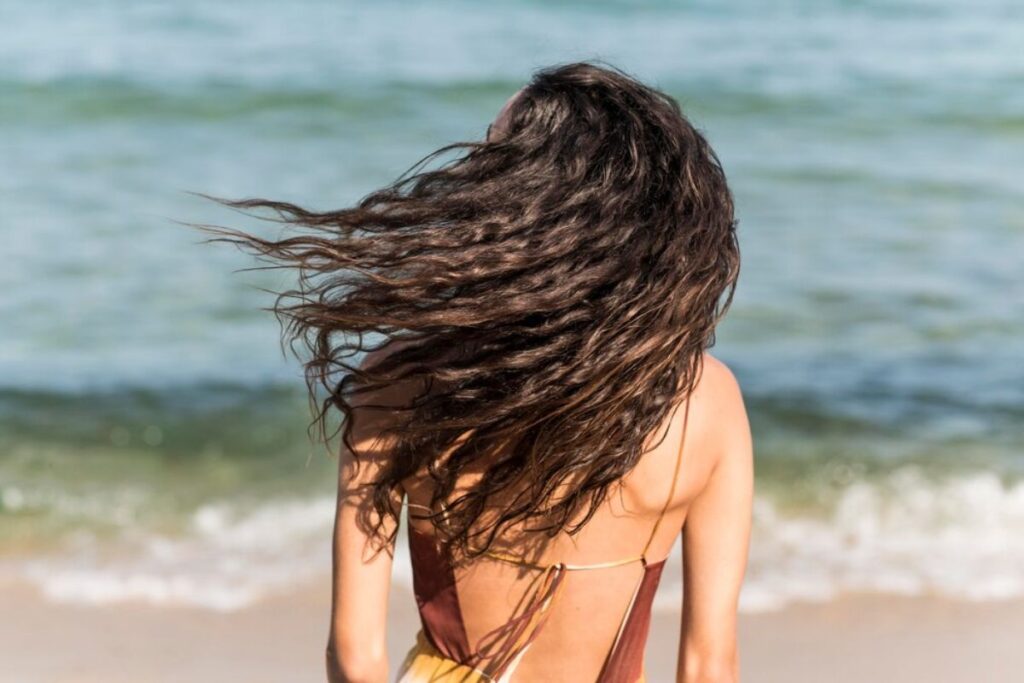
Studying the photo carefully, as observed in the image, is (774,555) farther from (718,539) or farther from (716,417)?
(716,417)

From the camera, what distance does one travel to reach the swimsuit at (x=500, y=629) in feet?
5.57

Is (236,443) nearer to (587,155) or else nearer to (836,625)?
(836,625)

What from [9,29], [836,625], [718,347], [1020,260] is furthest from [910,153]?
[9,29]

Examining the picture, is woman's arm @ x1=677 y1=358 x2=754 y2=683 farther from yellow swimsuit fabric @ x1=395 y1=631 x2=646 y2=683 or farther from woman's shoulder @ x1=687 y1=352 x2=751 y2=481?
yellow swimsuit fabric @ x1=395 y1=631 x2=646 y2=683

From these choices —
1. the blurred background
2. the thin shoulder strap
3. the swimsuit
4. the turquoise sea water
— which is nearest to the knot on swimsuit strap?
the swimsuit

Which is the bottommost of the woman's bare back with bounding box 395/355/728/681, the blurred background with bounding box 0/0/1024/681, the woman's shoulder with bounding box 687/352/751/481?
the woman's bare back with bounding box 395/355/728/681

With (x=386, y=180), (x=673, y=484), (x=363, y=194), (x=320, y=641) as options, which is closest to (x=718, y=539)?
(x=673, y=484)

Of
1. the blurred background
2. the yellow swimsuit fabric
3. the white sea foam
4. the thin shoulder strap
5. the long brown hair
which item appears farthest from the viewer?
the blurred background

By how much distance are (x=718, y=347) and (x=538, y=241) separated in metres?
4.76

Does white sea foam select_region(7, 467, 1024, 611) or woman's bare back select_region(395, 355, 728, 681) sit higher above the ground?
white sea foam select_region(7, 467, 1024, 611)

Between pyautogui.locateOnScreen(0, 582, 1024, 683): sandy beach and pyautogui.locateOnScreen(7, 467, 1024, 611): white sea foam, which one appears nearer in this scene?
pyautogui.locateOnScreen(0, 582, 1024, 683): sandy beach

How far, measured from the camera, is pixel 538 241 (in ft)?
4.92

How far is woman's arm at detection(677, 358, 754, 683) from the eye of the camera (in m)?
Result: 1.66

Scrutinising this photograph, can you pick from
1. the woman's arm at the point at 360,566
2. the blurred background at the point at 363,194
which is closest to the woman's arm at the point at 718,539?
the woman's arm at the point at 360,566
